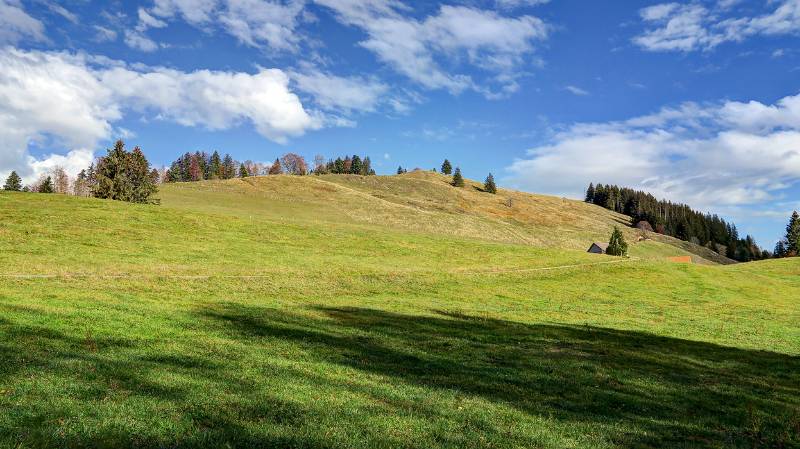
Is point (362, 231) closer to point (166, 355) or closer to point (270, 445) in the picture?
point (166, 355)

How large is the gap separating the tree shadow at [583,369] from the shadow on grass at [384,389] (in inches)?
3.4

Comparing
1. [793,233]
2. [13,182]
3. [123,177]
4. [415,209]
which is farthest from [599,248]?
[13,182]

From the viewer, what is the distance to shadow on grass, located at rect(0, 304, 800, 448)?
9602 millimetres

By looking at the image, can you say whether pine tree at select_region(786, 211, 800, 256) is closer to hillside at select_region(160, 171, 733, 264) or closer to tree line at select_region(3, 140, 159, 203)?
hillside at select_region(160, 171, 733, 264)

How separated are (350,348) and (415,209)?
11710 cm

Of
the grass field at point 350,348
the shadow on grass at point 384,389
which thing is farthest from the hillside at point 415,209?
the shadow on grass at point 384,389

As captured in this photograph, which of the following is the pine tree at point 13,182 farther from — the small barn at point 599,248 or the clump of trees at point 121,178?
the small barn at point 599,248

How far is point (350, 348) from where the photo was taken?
19438mm

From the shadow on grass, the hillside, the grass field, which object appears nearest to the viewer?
the shadow on grass

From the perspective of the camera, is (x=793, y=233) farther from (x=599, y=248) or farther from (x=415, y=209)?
(x=415, y=209)

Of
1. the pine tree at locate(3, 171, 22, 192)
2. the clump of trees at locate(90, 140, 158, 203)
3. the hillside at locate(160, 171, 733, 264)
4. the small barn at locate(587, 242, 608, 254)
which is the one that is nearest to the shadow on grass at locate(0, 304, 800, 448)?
the hillside at locate(160, 171, 733, 264)

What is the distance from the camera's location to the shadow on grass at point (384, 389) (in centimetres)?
960

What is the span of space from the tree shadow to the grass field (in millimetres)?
120

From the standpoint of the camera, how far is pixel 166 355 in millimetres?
15352
